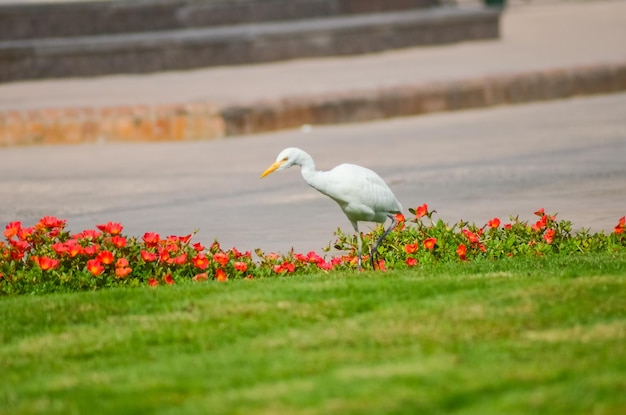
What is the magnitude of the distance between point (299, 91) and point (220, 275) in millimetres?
8023

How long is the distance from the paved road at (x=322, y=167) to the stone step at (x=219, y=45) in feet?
11.9

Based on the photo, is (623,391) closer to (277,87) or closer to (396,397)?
(396,397)

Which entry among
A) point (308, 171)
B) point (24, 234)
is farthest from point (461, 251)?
point (24, 234)

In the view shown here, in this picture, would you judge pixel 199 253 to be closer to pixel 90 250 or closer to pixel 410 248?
pixel 90 250

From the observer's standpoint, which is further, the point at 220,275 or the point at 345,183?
the point at 220,275

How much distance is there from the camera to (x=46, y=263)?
7480mm

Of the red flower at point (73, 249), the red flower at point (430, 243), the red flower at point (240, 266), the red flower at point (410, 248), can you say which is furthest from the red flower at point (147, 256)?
the red flower at point (430, 243)

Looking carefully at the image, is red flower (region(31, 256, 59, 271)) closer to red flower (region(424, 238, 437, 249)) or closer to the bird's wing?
the bird's wing

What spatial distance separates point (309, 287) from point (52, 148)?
784 cm

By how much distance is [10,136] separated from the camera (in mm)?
14383

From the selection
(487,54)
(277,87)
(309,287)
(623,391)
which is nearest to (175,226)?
(309,287)

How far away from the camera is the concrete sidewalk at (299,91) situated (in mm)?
14383

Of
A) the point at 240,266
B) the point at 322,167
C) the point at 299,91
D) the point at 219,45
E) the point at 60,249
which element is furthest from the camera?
the point at 219,45

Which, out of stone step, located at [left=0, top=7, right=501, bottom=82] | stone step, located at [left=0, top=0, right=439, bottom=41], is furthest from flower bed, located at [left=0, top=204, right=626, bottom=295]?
stone step, located at [left=0, top=0, right=439, bottom=41]
